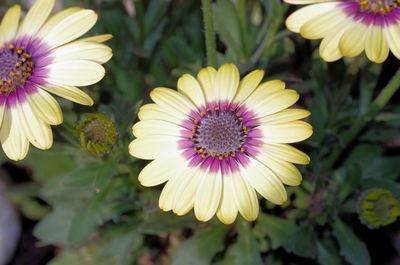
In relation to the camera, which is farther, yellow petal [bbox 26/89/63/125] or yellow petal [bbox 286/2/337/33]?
yellow petal [bbox 286/2/337/33]

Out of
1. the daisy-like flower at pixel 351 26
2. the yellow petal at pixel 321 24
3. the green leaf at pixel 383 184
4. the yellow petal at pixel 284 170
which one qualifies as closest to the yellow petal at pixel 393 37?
the daisy-like flower at pixel 351 26

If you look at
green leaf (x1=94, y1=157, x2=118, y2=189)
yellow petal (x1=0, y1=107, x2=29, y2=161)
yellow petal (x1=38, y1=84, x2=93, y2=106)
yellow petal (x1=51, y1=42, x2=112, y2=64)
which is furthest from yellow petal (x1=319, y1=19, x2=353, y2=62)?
yellow petal (x1=0, y1=107, x2=29, y2=161)

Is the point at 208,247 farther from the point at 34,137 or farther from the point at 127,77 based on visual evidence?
the point at 127,77

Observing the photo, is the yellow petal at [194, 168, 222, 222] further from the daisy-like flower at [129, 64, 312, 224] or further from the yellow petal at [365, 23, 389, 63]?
the yellow petal at [365, 23, 389, 63]

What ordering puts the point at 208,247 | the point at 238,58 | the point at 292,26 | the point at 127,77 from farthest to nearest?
the point at 127,77, the point at 238,58, the point at 208,247, the point at 292,26

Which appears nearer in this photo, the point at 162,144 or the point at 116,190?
the point at 162,144

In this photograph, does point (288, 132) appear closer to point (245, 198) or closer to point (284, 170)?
point (284, 170)

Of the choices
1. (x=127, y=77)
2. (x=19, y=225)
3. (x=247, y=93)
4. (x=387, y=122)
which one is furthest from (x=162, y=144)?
(x=19, y=225)
